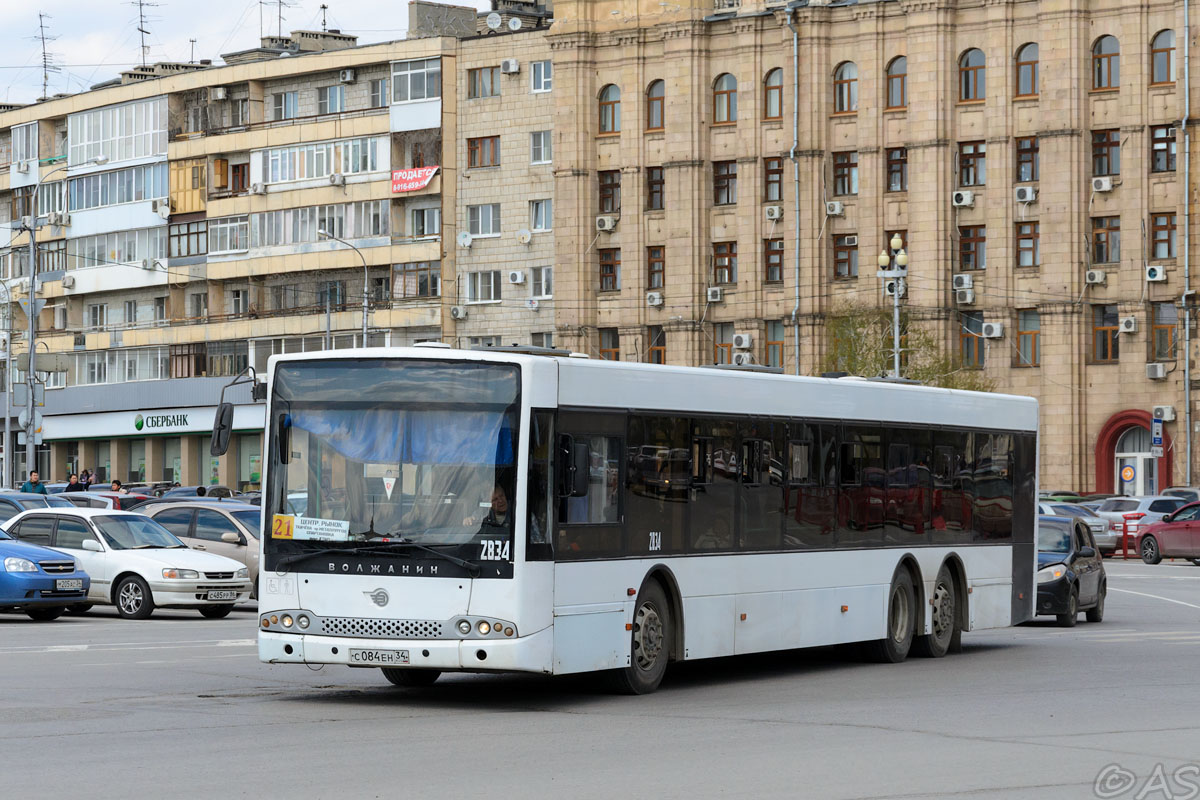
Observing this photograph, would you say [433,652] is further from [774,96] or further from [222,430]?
[774,96]

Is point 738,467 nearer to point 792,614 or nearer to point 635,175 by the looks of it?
point 792,614

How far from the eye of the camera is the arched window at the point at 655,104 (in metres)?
70.1

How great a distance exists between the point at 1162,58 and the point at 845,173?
36.6 ft

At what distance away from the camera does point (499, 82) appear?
7419 centimetres

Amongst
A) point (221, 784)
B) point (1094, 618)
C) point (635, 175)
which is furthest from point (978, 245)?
point (221, 784)

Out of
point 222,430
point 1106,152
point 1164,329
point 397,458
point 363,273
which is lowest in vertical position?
point 397,458

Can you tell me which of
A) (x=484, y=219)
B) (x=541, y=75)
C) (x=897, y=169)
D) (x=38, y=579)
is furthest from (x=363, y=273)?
(x=38, y=579)

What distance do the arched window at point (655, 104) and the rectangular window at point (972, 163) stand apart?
1125 centimetres

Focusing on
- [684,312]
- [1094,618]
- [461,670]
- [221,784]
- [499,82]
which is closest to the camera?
[221,784]

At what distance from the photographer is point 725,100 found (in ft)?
226

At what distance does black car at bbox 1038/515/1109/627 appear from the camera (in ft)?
85.8

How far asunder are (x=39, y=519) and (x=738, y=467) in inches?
543

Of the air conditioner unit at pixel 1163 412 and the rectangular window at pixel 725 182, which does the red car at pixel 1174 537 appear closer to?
the air conditioner unit at pixel 1163 412

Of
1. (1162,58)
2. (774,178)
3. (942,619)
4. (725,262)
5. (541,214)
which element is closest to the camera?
(942,619)
